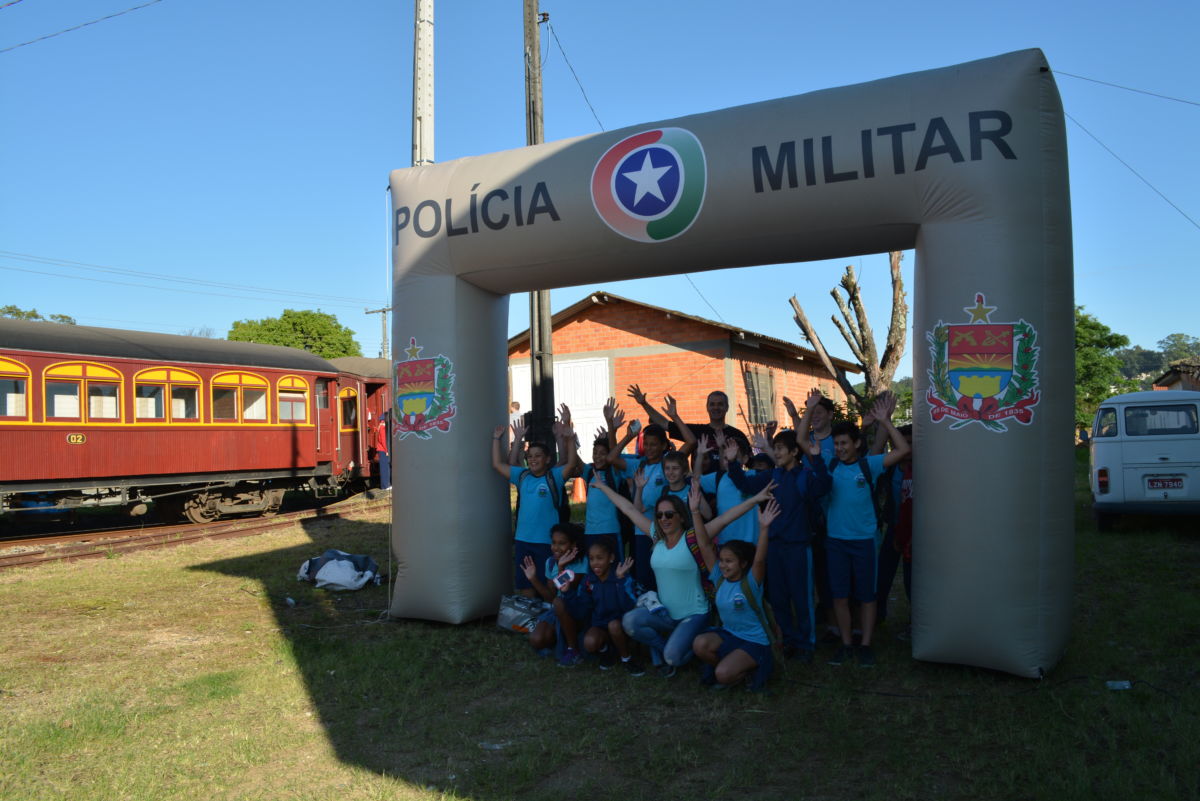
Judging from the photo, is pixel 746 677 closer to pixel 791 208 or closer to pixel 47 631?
pixel 791 208

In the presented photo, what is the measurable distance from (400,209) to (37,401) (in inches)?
306

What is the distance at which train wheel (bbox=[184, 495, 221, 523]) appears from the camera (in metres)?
→ 13.4

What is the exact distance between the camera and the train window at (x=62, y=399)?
11.4 metres

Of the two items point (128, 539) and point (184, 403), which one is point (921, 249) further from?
point (184, 403)

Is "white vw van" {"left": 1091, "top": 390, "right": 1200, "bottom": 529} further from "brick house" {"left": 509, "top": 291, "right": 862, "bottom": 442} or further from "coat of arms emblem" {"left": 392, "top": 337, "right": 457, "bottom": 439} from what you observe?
"coat of arms emblem" {"left": 392, "top": 337, "right": 457, "bottom": 439}

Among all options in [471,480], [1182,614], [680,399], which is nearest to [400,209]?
[471,480]

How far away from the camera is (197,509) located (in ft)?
44.2

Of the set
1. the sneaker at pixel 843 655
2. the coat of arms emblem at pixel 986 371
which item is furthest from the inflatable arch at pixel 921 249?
the sneaker at pixel 843 655

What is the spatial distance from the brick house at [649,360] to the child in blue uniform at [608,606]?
11124 mm

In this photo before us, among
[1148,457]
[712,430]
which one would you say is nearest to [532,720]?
[712,430]

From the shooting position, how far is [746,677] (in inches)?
186

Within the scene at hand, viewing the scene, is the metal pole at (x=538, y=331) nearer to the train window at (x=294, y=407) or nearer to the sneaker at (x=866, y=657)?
the sneaker at (x=866, y=657)

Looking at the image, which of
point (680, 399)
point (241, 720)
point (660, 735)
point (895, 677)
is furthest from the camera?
point (680, 399)

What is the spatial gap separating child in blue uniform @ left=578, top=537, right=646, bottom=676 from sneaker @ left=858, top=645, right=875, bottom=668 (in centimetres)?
131
